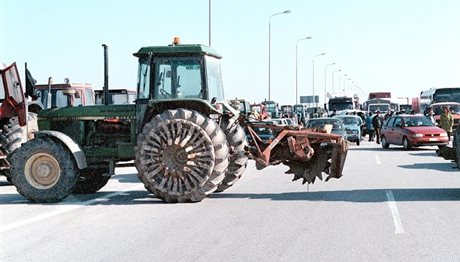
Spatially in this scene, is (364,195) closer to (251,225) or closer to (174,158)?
(174,158)

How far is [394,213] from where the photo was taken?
36.0 ft

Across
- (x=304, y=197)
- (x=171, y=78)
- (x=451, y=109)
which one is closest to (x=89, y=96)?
(x=171, y=78)

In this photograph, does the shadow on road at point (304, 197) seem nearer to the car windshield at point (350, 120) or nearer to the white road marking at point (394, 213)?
the white road marking at point (394, 213)

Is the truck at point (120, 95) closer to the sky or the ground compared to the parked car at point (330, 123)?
closer to the sky

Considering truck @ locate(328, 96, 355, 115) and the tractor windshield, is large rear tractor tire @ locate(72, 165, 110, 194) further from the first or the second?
truck @ locate(328, 96, 355, 115)

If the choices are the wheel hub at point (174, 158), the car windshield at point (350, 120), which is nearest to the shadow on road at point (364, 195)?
the wheel hub at point (174, 158)

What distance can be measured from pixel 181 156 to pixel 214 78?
6.02ft

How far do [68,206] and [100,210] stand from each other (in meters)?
0.85

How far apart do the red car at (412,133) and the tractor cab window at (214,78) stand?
17382 mm

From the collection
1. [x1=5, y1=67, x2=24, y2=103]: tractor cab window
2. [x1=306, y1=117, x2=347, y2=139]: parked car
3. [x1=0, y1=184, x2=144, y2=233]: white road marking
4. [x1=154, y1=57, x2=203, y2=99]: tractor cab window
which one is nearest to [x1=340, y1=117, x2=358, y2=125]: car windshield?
[x1=306, y1=117, x2=347, y2=139]: parked car

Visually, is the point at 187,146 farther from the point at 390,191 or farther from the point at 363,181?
the point at 363,181

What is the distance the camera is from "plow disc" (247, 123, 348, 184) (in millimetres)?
13336

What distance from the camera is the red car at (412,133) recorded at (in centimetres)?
2933

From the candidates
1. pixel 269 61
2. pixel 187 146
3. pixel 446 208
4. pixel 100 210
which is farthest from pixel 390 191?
pixel 269 61
